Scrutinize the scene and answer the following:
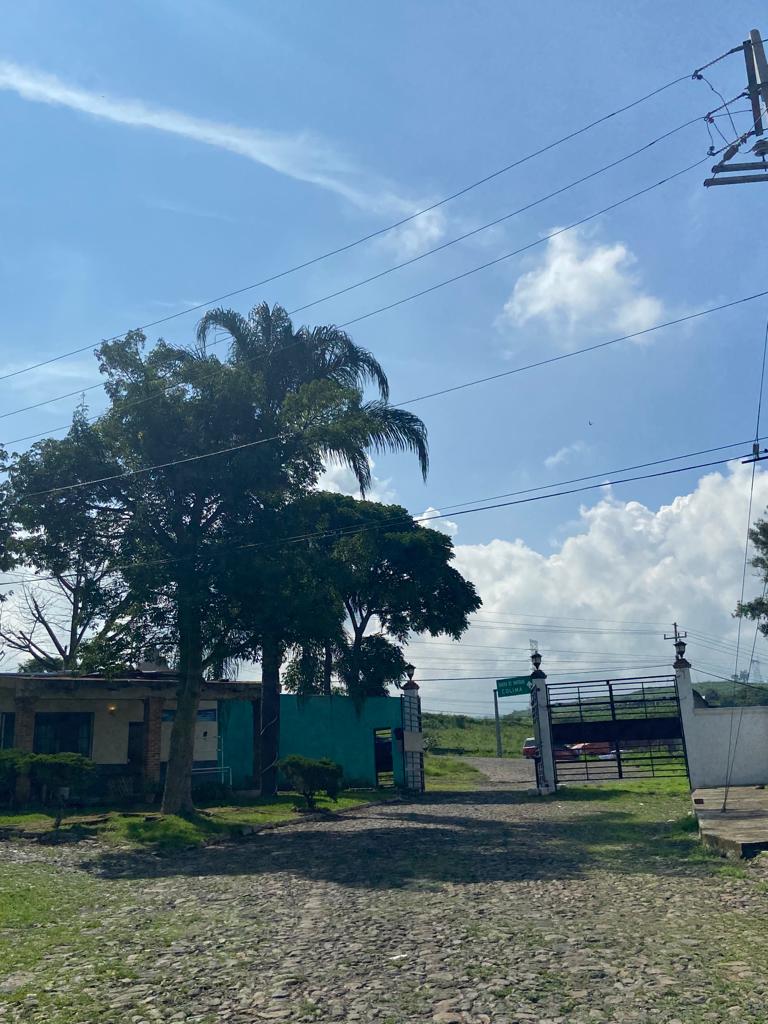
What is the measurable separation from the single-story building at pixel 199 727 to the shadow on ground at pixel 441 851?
7.46 meters

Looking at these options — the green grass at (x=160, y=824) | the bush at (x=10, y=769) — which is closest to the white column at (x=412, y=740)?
the green grass at (x=160, y=824)

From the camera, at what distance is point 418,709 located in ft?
108

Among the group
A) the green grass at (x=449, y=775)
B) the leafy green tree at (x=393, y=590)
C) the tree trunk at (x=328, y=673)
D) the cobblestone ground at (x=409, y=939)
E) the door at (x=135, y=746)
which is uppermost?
the leafy green tree at (x=393, y=590)

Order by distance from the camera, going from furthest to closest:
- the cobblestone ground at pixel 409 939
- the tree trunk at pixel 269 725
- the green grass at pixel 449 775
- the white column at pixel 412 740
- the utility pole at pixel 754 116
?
1. the green grass at pixel 449 775
2. the white column at pixel 412 740
3. the tree trunk at pixel 269 725
4. the utility pole at pixel 754 116
5. the cobblestone ground at pixel 409 939

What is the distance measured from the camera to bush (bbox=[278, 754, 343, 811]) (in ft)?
79.9

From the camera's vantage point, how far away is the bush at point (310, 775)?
79.9ft

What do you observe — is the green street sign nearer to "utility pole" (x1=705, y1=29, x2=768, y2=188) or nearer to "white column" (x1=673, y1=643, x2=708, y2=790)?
"white column" (x1=673, y1=643, x2=708, y2=790)

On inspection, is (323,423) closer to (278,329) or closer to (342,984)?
(278,329)

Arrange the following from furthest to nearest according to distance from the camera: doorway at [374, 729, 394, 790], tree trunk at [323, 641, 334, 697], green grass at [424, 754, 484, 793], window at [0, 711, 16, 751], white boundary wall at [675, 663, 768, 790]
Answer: green grass at [424, 754, 484, 793], doorway at [374, 729, 394, 790], tree trunk at [323, 641, 334, 697], window at [0, 711, 16, 751], white boundary wall at [675, 663, 768, 790]

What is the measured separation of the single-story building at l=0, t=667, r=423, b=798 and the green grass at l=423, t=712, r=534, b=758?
75.8 feet

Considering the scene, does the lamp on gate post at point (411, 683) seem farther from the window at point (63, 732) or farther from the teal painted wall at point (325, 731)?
the window at point (63, 732)

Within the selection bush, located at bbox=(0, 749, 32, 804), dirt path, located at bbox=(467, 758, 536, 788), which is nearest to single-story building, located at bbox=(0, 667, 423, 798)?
bush, located at bbox=(0, 749, 32, 804)

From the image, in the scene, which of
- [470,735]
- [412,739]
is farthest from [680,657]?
[470,735]

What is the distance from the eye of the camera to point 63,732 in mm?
27672
